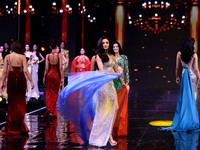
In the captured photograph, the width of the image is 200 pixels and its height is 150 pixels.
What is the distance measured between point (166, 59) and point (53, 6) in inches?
296

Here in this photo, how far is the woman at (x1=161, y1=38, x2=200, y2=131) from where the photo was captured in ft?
23.2

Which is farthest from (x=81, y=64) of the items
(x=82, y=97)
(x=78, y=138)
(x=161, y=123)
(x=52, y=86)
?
(x=82, y=97)

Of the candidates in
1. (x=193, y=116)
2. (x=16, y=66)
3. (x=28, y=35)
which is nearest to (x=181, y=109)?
(x=193, y=116)

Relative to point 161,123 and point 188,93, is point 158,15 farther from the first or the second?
point 188,93

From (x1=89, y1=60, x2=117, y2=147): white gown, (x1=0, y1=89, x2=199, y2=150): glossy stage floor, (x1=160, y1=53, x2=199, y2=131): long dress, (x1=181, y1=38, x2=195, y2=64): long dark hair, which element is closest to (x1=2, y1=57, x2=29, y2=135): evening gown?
(x1=0, y1=89, x2=199, y2=150): glossy stage floor

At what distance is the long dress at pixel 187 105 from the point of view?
708cm

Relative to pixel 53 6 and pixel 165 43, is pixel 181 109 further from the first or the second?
pixel 165 43

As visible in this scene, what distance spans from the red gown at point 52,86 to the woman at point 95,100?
3.24m

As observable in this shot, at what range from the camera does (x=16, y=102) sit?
22.3 feet

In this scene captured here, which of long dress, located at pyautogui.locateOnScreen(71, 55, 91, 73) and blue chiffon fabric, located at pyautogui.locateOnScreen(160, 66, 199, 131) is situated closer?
blue chiffon fabric, located at pyautogui.locateOnScreen(160, 66, 199, 131)

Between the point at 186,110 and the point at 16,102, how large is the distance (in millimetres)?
2985

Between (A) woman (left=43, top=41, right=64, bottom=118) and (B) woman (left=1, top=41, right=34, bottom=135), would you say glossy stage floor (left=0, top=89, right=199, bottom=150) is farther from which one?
(A) woman (left=43, top=41, right=64, bottom=118)

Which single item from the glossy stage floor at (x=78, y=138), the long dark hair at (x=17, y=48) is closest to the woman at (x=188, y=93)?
the glossy stage floor at (x=78, y=138)

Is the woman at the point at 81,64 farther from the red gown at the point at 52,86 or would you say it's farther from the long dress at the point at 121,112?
the long dress at the point at 121,112
